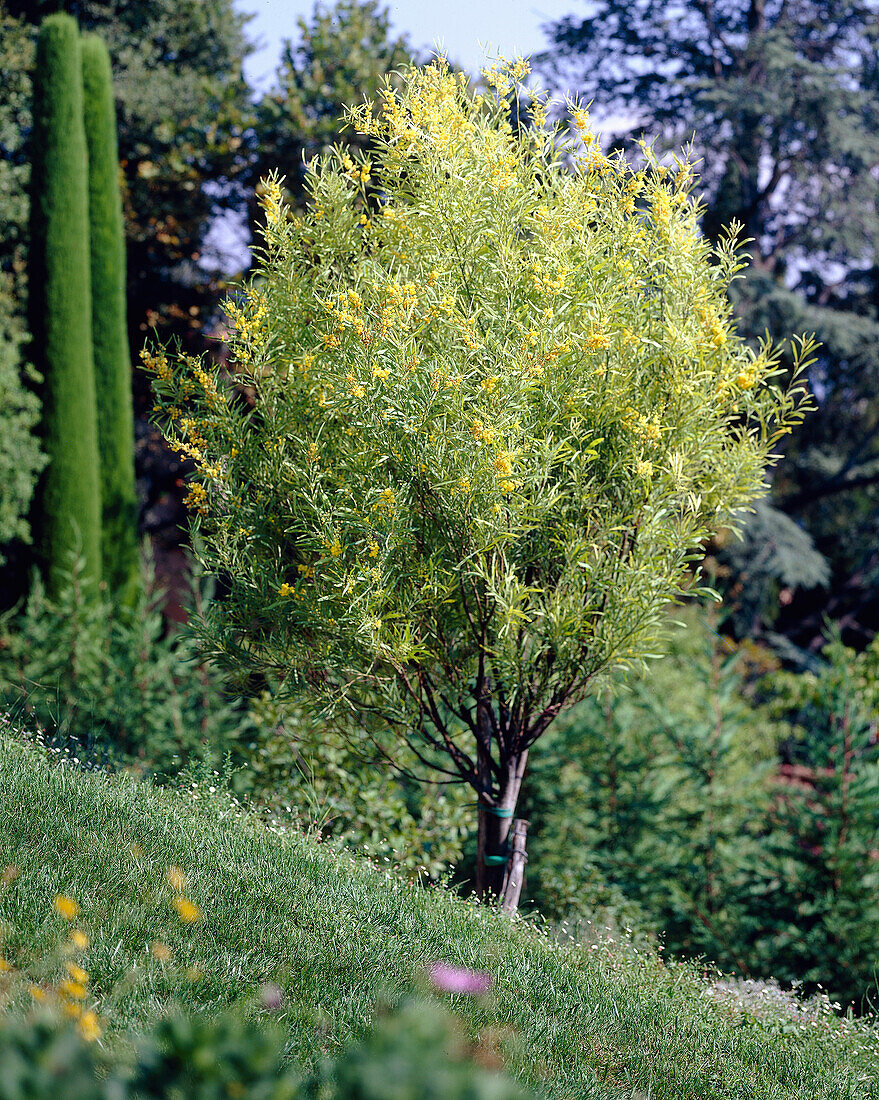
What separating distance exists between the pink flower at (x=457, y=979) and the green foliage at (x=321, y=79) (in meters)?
9.94

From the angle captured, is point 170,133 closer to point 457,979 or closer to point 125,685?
point 125,685

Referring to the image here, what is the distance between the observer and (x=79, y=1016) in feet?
7.54

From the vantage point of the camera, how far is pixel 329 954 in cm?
327

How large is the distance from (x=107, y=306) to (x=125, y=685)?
5471 millimetres

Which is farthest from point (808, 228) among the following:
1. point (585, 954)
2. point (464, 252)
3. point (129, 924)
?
point (129, 924)

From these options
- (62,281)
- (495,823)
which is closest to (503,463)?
(495,823)

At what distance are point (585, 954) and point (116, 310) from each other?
31.1ft

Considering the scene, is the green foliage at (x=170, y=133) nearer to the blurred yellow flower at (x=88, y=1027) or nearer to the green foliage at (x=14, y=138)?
the green foliage at (x=14, y=138)

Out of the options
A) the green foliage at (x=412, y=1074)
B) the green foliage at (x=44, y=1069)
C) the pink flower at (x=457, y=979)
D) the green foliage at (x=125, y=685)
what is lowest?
the pink flower at (x=457, y=979)

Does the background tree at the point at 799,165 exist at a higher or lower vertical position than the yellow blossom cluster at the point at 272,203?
higher

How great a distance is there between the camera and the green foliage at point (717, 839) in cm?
635

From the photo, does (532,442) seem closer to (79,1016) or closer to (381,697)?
(381,697)

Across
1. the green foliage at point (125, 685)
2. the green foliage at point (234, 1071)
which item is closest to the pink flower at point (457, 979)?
the green foliage at point (234, 1071)

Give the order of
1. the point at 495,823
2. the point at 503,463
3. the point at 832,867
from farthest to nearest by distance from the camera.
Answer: the point at 832,867 → the point at 495,823 → the point at 503,463
